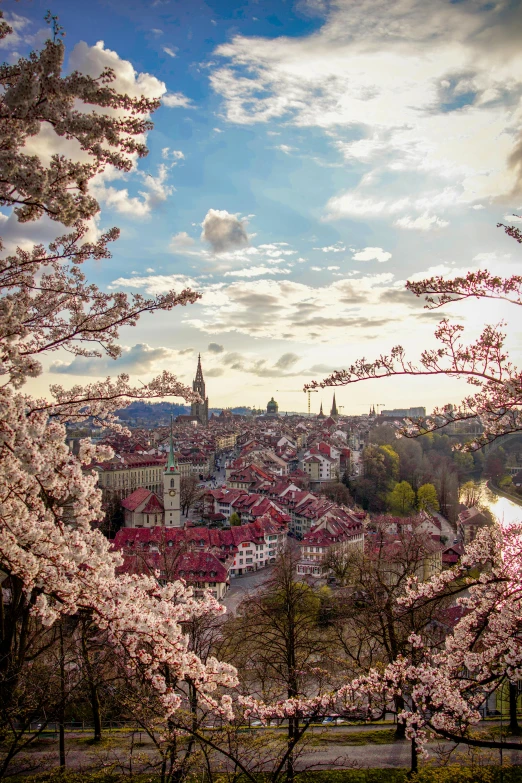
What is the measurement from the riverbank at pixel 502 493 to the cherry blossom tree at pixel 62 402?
57609 mm

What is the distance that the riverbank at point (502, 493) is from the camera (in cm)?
5672

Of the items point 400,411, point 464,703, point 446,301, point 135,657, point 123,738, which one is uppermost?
point 400,411

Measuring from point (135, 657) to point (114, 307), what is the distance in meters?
3.24

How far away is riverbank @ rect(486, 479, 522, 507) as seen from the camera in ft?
186

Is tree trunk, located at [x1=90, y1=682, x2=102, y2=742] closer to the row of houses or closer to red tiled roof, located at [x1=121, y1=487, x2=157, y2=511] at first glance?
the row of houses

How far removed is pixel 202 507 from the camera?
54.3 meters

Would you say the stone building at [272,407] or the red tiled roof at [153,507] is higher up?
the stone building at [272,407]

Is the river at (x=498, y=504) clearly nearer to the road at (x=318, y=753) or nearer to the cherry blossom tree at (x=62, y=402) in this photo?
the road at (x=318, y=753)

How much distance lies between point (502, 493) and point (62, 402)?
6353 cm

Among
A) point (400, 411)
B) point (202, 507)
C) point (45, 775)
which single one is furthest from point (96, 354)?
point (400, 411)

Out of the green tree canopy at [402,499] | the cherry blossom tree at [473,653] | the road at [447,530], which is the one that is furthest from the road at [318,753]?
the green tree canopy at [402,499]

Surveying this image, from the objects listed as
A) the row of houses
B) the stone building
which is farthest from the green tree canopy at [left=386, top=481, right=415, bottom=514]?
the stone building

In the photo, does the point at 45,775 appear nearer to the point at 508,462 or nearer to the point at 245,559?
the point at 245,559

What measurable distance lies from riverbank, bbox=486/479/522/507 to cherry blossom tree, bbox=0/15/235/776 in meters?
57.6
